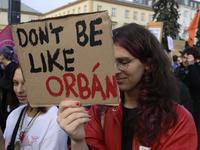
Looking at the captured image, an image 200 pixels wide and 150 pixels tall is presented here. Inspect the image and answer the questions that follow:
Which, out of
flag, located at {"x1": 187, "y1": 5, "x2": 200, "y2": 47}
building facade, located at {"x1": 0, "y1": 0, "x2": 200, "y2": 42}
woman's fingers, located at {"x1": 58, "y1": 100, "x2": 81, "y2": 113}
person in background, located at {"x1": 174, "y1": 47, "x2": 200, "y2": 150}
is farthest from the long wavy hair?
building facade, located at {"x1": 0, "y1": 0, "x2": 200, "y2": 42}

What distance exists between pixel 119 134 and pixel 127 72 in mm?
407

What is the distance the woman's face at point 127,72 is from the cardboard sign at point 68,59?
9.5 inches

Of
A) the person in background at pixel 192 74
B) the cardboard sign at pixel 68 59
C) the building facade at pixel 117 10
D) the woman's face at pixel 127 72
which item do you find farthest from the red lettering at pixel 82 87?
the building facade at pixel 117 10

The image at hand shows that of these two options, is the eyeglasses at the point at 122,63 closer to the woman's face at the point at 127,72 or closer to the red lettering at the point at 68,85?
the woman's face at the point at 127,72

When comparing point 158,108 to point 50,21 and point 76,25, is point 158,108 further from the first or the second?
point 50,21

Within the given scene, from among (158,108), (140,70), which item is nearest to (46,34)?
(140,70)

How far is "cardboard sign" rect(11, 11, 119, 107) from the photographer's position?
1.10 metres

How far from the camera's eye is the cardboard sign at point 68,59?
110 centimetres

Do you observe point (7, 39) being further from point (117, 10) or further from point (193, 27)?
point (117, 10)

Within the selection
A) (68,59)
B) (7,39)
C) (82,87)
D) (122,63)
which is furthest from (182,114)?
(7,39)

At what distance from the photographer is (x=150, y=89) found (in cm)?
144

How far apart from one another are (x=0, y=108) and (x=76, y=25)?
100.0 inches

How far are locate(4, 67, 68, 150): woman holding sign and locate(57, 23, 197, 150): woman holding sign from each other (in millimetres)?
346

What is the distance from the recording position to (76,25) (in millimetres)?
1123
